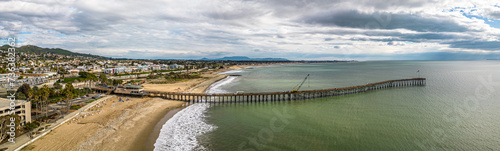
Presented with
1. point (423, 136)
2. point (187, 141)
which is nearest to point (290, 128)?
point (187, 141)

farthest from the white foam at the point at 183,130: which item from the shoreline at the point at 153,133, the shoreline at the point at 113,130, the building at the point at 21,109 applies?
the building at the point at 21,109

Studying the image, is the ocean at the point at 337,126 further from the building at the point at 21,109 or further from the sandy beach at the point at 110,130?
the building at the point at 21,109

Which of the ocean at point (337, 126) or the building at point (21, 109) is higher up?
the building at point (21, 109)

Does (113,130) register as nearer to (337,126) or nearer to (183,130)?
(183,130)

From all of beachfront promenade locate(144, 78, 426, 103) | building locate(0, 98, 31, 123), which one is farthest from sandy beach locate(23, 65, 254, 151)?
beachfront promenade locate(144, 78, 426, 103)

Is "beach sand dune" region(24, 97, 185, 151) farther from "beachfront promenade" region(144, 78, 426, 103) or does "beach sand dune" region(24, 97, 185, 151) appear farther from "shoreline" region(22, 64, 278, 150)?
"beachfront promenade" region(144, 78, 426, 103)

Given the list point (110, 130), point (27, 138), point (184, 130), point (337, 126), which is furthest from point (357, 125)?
point (27, 138)
